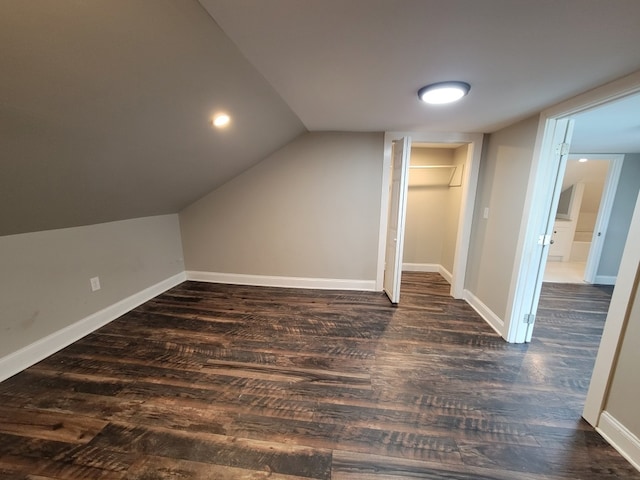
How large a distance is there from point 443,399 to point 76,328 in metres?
3.12

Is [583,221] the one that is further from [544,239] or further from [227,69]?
[227,69]

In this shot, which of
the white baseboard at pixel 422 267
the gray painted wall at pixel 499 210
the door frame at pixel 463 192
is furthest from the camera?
the white baseboard at pixel 422 267

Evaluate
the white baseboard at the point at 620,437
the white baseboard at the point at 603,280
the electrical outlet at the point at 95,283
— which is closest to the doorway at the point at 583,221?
the white baseboard at the point at 603,280

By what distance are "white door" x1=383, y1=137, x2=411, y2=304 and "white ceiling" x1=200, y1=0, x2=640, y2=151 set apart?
0.90 meters

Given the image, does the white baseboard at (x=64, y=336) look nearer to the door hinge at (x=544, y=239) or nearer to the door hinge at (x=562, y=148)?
the door hinge at (x=544, y=239)

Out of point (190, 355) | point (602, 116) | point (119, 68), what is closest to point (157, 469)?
point (190, 355)

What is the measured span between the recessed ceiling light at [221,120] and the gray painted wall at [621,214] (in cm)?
531

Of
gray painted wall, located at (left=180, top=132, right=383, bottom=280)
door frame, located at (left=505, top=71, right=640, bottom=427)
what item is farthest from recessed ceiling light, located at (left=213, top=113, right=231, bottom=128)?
door frame, located at (left=505, top=71, right=640, bottom=427)

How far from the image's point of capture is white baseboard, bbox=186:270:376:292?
3420 mm

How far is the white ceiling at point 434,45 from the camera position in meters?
0.94

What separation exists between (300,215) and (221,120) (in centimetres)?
160

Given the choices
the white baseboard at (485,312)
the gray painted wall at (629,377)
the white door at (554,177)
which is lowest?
the white baseboard at (485,312)

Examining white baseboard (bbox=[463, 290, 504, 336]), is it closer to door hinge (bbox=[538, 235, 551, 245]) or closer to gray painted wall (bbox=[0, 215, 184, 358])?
door hinge (bbox=[538, 235, 551, 245])

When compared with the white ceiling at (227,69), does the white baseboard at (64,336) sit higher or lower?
lower
